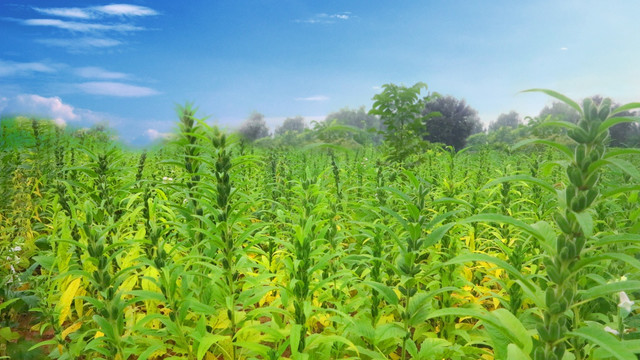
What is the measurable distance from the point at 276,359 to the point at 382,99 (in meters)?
7.33

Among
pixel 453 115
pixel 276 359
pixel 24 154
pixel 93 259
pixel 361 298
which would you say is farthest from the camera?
pixel 453 115

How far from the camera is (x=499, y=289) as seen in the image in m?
3.57

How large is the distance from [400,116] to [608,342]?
305 inches

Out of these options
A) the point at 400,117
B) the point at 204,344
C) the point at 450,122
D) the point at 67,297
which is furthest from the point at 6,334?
the point at 450,122

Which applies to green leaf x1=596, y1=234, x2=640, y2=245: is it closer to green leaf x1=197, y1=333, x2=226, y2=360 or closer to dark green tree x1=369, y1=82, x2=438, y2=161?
green leaf x1=197, y1=333, x2=226, y2=360

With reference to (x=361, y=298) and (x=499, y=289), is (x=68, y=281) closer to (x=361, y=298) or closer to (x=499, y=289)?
(x=361, y=298)

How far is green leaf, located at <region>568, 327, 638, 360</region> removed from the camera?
110 cm

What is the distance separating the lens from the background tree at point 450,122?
1235 inches

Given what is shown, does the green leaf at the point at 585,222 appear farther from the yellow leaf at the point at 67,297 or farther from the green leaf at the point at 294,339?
the yellow leaf at the point at 67,297

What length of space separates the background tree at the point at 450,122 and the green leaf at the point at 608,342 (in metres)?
30.5

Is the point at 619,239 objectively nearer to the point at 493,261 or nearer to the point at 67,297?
the point at 493,261

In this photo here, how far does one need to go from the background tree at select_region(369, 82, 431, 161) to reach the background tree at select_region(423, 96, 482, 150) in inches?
904

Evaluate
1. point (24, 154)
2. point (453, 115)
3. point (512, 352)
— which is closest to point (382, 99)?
point (24, 154)

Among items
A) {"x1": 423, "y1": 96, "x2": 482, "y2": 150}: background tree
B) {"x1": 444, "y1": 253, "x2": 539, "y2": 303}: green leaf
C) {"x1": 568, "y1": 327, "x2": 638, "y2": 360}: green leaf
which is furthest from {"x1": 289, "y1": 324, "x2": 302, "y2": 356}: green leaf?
{"x1": 423, "y1": 96, "x2": 482, "y2": 150}: background tree
